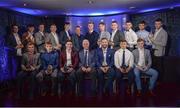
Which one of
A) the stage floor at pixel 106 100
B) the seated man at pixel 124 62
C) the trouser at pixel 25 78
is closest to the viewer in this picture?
the stage floor at pixel 106 100

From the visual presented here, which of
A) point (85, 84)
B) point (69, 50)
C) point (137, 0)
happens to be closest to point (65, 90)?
point (85, 84)

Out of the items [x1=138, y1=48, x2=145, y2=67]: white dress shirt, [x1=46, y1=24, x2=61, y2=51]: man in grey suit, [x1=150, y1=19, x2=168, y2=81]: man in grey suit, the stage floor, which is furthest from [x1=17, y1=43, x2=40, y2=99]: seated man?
[x1=150, y1=19, x2=168, y2=81]: man in grey suit

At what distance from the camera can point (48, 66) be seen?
4.48 meters

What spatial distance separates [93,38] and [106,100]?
92cm

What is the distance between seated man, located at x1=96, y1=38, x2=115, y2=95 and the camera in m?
4.52

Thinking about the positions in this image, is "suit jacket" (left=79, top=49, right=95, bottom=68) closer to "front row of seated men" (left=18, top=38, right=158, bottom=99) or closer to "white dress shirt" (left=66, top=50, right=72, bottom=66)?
"front row of seated men" (left=18, top=38, right=158, bottom=99)

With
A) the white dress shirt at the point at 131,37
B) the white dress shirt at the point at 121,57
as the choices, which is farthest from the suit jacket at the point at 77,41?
the white dress shirt at the point at 131,37

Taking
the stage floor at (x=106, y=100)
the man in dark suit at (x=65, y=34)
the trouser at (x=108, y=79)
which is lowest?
the stage floor at (x=106, y=100)

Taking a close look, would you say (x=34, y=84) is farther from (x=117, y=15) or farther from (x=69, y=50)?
(x=117, y=15)

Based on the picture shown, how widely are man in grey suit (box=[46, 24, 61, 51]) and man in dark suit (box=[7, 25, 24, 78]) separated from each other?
421mm

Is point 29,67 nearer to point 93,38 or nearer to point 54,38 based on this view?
point 54,38

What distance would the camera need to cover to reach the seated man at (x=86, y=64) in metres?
4.50

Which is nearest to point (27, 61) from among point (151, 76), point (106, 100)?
point (106, 100)

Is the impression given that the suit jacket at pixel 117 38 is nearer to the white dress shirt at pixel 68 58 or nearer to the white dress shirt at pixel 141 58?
the white dress shirt at pixel 141 58
